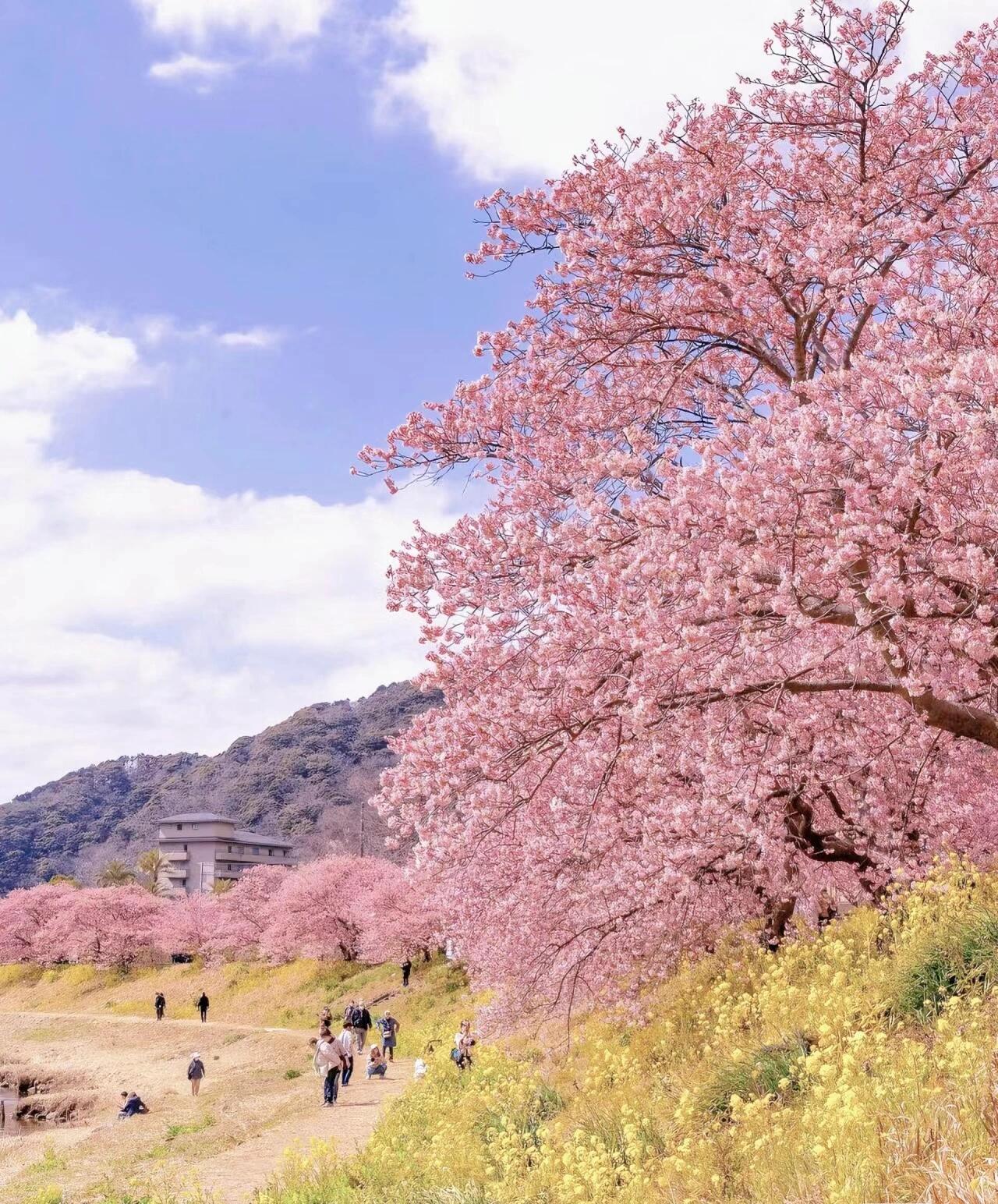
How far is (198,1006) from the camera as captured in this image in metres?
47.7

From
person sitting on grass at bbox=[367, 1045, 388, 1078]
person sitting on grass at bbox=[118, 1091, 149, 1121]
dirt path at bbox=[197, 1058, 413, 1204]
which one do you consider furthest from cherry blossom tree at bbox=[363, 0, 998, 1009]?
person sitting on grass at bbox=[118, 1091, 149, 1121]

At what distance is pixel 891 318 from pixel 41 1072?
4277cm

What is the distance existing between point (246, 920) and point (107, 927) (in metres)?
11.2

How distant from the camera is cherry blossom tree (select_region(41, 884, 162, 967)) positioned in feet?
201

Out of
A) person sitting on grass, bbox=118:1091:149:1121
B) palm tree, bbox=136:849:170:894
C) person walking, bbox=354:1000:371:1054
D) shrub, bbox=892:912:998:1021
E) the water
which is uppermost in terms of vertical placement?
shrub, bbox=892:912:998:1021

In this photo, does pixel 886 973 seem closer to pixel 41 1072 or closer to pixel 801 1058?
pixel 801 1058

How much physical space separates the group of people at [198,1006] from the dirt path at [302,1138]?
69.9 feet

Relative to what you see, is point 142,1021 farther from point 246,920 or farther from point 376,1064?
point 376,1064

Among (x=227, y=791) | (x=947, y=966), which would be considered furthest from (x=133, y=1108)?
(x=227, y=791)

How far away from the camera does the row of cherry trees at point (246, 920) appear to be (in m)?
43.8

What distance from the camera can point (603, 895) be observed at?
44.0ft

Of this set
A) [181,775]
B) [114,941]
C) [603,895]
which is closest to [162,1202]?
[603,895]

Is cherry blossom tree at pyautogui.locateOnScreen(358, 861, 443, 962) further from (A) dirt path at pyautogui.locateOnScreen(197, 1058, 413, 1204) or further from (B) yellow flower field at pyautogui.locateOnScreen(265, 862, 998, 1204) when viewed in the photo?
(B) yellow flower field at pyautogui.locateOnScreen(265, 862, 998, 1204)

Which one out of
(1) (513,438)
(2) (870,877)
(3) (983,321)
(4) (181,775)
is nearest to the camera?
(3) (983,321)
